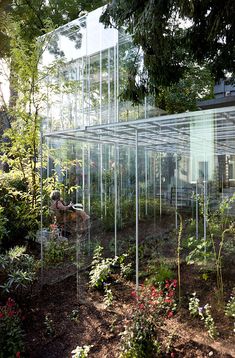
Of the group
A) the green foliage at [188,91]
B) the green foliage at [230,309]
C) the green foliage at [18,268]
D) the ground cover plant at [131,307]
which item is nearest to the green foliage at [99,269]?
the ground cover plant at [131,307]

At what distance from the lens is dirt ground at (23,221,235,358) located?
2533 mm

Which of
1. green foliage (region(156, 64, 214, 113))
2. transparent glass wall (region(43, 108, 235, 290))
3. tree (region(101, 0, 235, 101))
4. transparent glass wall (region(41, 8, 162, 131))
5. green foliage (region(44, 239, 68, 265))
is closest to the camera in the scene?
tree (region(101, 0, 235, 101))

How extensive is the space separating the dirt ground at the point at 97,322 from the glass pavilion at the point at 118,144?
2.39ft

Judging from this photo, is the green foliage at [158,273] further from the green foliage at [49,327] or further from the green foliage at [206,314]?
the green foliage at [49,327]

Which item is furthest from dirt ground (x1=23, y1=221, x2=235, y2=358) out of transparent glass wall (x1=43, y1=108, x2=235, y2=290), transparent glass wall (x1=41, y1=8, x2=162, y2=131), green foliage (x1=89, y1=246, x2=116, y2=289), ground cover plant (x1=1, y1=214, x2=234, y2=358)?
transparent glass wall (x1=41, y1=8, x2=162, y2=131)

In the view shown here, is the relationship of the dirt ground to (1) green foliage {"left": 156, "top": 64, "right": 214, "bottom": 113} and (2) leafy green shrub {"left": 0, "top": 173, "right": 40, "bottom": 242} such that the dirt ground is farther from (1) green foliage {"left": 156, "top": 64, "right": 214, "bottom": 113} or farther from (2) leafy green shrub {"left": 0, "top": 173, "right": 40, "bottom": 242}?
(1) green foliage {"left": 156, "top": 64, "right": 214, "bottom": 113}

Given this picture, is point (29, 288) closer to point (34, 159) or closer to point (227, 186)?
point (34, 159)

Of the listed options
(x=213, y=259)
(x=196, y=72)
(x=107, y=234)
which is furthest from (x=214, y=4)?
(x=196, y=72)

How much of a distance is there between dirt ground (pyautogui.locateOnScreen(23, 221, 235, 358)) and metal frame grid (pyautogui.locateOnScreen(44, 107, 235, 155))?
1378 mm

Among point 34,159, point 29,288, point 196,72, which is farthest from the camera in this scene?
point 196,72

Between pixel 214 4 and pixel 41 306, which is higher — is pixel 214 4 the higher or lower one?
the higher one

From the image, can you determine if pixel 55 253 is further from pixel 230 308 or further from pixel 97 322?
pixel 230 308

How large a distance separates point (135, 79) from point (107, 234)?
90.2 inches

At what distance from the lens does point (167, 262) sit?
3795mm
